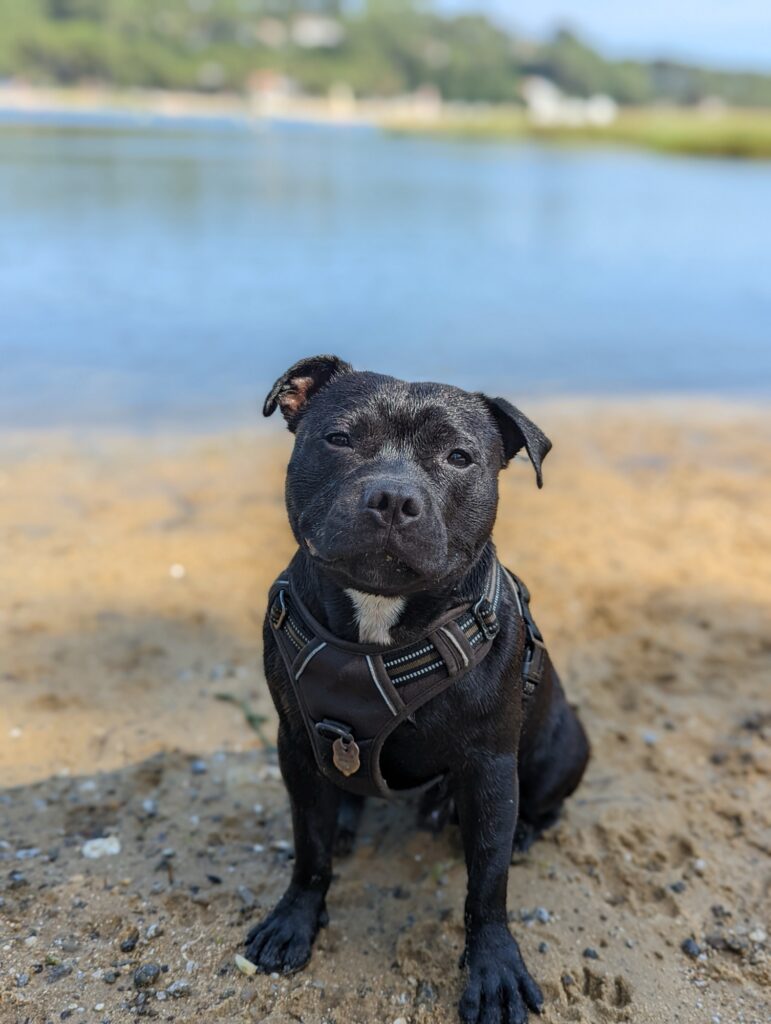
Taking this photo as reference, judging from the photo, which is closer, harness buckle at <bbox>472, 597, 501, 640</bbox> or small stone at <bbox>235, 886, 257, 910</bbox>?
harness buckle at <bbox>472, 597, 501, 640</bbox>

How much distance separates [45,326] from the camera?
12539mm

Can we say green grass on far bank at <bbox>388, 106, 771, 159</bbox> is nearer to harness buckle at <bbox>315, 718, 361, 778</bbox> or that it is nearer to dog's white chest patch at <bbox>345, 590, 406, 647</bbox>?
dog's white chest patch at <bbox>345, 590, 406, 647</bbox>

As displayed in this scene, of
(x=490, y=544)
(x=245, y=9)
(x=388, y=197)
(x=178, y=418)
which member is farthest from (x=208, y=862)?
(x=245, y=9)

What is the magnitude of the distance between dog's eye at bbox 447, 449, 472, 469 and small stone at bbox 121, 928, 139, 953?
1951mm

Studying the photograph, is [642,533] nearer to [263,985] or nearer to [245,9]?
[263,985]

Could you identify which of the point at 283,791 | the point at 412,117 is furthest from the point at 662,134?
the point at 412,117

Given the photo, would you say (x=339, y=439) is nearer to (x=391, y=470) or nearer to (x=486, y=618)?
(x=391, y=470)

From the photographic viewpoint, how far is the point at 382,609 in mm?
2816

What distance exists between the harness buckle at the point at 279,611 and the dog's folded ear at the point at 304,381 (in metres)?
0.58

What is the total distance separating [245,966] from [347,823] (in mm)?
793

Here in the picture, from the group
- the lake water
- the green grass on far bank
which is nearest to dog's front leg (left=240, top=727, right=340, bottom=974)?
A: the lake water

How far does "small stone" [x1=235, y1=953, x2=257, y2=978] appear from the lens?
312 cm

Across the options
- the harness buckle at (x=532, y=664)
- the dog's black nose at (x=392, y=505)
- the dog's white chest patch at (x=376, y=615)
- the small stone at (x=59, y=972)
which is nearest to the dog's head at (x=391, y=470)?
the dog's black nose at (x=392, y=505)

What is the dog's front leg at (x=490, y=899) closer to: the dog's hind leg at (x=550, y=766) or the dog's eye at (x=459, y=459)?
the dog's hind leg at (x=550, y=766)
